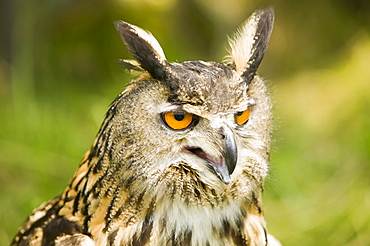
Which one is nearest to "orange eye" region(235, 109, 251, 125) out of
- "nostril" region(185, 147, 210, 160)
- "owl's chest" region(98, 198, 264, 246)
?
"nostril" region(185, 147, 210, 160)

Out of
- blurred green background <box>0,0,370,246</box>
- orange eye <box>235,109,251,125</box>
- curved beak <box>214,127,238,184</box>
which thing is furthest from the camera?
blurred green background <box>0,0,370,246</box>

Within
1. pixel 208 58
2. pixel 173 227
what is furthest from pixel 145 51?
pixel 208 58

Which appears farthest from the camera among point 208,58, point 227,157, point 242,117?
point 208,58

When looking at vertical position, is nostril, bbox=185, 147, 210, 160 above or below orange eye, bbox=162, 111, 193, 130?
below

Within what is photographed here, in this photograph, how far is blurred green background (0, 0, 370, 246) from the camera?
340cm

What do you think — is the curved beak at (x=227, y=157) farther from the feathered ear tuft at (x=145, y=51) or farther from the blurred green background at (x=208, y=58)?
the blurred green background at (x=208, y=58)

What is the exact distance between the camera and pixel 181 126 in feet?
5.37

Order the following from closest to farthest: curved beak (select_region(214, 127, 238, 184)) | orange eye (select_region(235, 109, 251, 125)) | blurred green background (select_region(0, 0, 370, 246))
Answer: curved beak (select_region(214, 127, 238, 184)), orange eye (select_region(235, 109, 251, 125)), blurred green background (select_region(0, 0, 370, 246))

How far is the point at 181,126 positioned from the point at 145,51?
235 mm

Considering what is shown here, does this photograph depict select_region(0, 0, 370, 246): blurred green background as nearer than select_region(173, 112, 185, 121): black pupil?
No

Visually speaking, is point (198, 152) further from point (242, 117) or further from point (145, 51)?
point (145, 51)

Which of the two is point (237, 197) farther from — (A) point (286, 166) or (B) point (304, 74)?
(B) point (304, 74)

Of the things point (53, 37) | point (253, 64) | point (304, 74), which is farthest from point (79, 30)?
point (253, 64)

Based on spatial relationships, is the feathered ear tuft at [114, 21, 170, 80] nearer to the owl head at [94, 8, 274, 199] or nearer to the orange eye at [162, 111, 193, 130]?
the owl head at [94, 8, 274, 199]
